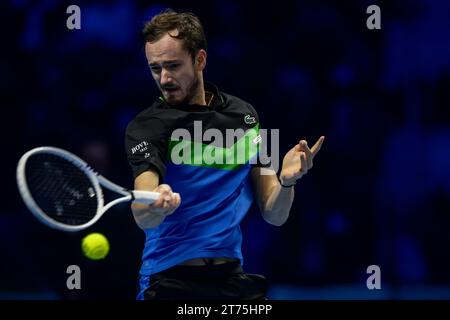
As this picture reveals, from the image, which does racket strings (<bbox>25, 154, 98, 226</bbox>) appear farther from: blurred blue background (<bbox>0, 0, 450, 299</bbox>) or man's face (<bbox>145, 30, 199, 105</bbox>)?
blurred blue background (<bbox>0, 0, 450, 299</bbox>)

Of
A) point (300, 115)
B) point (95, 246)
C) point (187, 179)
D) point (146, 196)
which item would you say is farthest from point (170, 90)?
point (300, 115)

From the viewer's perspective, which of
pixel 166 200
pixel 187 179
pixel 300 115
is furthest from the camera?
pixel 300 115

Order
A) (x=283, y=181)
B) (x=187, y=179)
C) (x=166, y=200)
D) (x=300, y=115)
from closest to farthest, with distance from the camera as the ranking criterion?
(x=166, y=200) < (x=187, y=179) < (x=283, y=181) < (x=300, y=115)

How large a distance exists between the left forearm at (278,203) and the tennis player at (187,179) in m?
0.05

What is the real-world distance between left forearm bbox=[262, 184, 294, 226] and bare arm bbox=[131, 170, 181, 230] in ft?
1.75

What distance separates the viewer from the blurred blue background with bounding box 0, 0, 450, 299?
19.3 ft

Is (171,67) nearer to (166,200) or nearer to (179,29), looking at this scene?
(179,29)

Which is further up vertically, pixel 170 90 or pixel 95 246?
pixel 170 90

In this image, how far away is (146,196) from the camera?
3250 millimetres

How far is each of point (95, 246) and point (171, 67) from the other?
2.44 m

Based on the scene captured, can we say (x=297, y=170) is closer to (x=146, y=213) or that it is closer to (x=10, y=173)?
(x=146, y=213)

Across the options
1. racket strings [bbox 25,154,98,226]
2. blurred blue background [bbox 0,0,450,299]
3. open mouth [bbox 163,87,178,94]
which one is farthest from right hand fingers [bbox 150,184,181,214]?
blurred blue background [bbox 0,0,450,299]

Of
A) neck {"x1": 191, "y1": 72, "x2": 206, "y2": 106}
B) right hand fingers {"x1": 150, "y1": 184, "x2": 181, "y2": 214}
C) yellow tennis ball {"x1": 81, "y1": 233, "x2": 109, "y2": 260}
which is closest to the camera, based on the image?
right hand fingers {"x1": 150, "y1": 184, "x2": 181, "y2": 214}

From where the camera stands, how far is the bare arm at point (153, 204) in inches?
127
